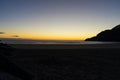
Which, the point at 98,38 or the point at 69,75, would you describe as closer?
the point at 69,75

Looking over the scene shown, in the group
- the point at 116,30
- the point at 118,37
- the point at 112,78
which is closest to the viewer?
the point at 112,78

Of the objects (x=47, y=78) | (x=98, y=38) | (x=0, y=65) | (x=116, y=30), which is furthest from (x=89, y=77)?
(x=98, y=38)

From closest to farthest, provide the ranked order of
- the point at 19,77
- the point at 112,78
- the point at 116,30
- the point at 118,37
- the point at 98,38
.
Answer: the point at 19,77 → the point at 112,78 → the point at 118,37 → the point at 116,30 → the point at 98,38

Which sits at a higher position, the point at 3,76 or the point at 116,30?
the point at 116,30

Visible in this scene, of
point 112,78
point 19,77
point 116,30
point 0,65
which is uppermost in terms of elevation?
point 116,30

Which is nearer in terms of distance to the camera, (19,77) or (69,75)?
(19,77)

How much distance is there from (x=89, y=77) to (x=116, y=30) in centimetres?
15404

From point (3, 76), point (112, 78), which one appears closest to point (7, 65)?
point (3, 76)

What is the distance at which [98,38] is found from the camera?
180 metres

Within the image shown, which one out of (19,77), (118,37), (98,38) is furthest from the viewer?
(98,38)

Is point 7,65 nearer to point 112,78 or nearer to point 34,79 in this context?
point 34,79

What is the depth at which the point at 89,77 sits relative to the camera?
12609 mm

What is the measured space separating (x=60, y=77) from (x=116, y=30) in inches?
6096

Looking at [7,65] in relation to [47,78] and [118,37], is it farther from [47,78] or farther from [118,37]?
[118,37]
